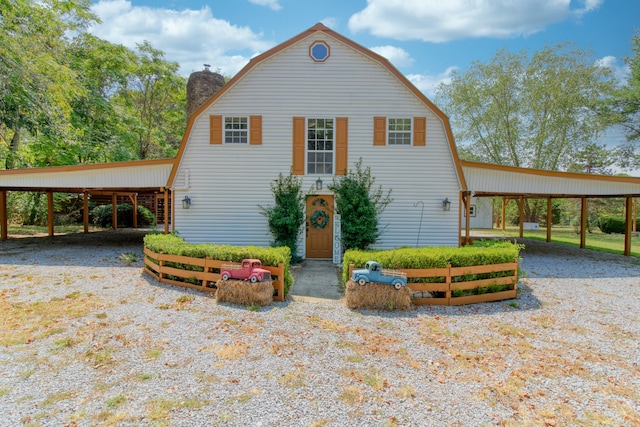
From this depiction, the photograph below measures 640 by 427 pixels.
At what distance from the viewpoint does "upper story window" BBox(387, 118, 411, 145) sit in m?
10.1

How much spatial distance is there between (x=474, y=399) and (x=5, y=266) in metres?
11.2

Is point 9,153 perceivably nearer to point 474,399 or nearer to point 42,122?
point 42,122

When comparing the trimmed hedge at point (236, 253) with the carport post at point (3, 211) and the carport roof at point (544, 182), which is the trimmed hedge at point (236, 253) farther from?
the carport post at point (3, 211)

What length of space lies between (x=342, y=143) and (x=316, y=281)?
4353mm

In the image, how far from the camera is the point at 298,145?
10.1m

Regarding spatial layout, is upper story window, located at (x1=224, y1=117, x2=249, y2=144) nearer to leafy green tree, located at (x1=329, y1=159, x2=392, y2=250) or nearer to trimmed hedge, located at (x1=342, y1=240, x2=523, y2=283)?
leafy green tree, located at (x1=329, y1=159, x2=392, y2=250)

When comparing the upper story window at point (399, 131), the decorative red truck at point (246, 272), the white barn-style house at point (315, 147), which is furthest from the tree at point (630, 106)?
the decorative red truck at point (246, 272)

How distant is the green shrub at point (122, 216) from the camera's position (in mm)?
19688

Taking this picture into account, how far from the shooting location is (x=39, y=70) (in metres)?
11.4

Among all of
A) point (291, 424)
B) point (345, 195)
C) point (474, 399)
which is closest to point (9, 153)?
point (345, 195)

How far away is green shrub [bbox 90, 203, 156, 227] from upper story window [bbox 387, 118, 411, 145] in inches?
631

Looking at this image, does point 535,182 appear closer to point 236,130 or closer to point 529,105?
point 236,130

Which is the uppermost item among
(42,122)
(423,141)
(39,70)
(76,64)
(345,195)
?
(76,64)

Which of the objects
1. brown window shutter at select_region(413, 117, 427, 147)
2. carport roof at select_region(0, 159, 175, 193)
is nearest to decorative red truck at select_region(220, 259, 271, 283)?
carport roof at select_region(0, 159, 175, 193)
